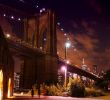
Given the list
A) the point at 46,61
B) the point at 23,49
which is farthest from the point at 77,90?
the point at 46,61

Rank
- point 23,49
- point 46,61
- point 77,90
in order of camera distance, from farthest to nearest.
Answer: point 46,61 → point 23,49 → point 77,90

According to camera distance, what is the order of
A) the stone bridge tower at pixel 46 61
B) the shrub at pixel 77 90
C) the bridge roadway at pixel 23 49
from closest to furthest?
the shrub at pixel 77 90
the bridge roadway at pixel 23 49
the stone bridge tower at pixel 46 61

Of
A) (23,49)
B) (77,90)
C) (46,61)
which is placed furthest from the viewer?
(46,61)

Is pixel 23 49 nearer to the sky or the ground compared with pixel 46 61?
nearer to the sky

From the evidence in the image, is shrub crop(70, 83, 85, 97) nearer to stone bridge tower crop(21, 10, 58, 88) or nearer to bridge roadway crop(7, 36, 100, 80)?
bridge roadway crop(7, 36, 100, 80)

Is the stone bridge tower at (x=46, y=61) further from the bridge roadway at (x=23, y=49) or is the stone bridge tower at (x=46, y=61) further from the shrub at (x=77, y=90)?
the shrub at (x=77, y=90)

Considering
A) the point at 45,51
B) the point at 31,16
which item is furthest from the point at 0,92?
the point at 31,16

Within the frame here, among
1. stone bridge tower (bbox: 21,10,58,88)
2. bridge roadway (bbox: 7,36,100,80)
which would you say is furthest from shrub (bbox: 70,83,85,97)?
stone bridge tower (bbox: 21,10,58,88)

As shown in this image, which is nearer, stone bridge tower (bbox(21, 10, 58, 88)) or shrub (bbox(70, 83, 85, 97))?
shrub (bbox(70, 83, 85, 97))

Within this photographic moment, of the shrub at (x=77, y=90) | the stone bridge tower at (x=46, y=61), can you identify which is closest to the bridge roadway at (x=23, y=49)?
the stone bridge tower at (x=46, y=61)

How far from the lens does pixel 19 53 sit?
7912 cm

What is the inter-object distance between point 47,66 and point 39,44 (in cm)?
1883

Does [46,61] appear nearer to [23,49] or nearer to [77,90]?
[23,49]

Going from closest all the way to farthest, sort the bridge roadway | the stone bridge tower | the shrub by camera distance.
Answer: the shrub, the bridge roadway, the stone bridge tower
